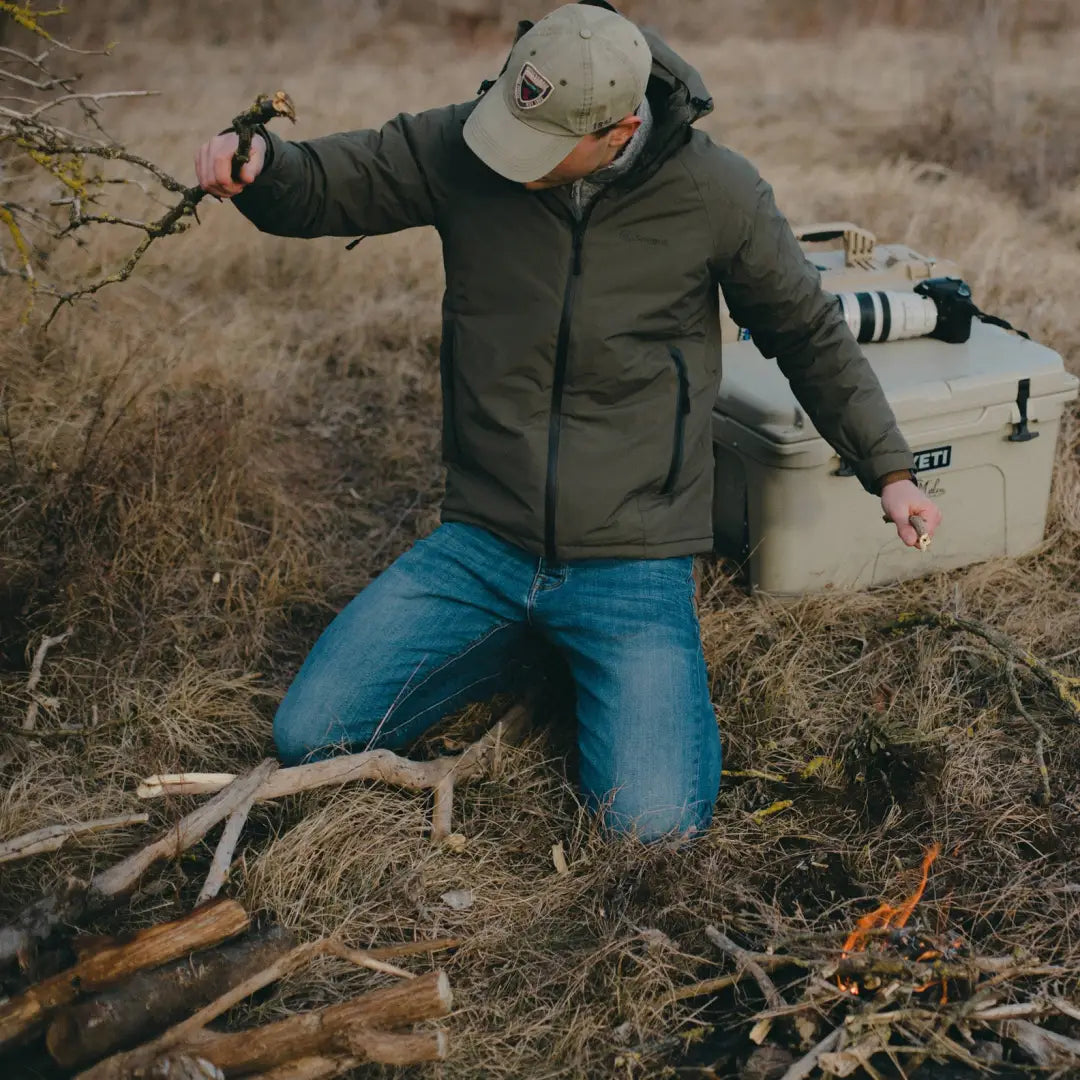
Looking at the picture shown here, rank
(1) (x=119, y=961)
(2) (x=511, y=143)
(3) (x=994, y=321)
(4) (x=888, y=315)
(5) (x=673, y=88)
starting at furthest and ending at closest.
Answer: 1. (3) (x=994, y=321)
2. (4) (x=888, y=315)
3. (5) (x=673, y=88)
4. (2) (x=511, y=143)
5. (1) (x=119, y=961)

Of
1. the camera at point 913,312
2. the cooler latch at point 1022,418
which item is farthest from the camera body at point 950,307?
the cooler latch at point 1022,418

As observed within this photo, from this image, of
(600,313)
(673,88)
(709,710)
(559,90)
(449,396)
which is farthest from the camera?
(449,396)

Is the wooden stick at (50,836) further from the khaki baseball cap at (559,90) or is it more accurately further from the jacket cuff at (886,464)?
the jacket cuff at (886,464)

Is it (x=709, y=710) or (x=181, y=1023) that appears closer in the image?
(x=181, y=1023)

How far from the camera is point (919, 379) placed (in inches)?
141

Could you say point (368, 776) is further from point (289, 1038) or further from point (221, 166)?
point (221, 166)

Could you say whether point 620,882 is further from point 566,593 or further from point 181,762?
point 181,762

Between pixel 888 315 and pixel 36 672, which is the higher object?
pixel 888 315

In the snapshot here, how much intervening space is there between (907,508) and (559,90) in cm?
125

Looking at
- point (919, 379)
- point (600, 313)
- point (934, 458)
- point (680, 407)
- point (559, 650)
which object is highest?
point (600, 313)

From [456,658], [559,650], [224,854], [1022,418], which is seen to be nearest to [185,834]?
[224,854]

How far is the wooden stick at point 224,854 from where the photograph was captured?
2553mm

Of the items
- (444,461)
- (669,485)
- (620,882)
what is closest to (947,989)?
(620,882)

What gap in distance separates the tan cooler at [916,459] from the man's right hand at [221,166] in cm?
153
